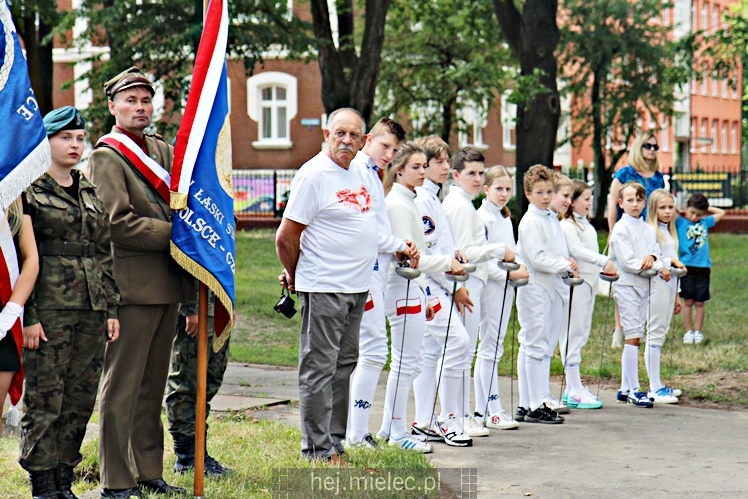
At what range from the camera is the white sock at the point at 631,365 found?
9.97m

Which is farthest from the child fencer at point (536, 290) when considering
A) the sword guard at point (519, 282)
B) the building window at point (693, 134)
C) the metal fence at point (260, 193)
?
the building window at point (693, 134)

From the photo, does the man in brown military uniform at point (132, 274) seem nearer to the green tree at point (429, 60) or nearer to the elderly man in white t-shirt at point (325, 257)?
the elderly man in white t-shirt at point (325, 257)

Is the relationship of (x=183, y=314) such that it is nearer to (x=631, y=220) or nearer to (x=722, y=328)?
(x=631, y=220)

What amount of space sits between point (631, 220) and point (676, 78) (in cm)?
1890

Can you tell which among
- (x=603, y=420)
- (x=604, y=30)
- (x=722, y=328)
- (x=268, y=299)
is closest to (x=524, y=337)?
(x=603, y=420)

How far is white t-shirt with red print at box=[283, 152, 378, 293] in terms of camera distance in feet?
22.3

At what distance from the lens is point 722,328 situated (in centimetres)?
1400

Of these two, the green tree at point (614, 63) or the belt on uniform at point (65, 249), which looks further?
the green tree at point (614, 63)

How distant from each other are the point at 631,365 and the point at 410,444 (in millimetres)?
2986

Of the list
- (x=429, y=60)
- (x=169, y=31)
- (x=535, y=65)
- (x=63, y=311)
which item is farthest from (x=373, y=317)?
(x=429, y=60)

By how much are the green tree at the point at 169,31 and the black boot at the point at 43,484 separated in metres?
15.9

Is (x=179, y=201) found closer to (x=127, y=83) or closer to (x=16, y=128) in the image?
(x=127, y=83)

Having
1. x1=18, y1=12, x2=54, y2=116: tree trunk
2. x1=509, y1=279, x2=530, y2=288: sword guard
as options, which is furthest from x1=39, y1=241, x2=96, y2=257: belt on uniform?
x1=18, y1=12, x2=54, y2=116: tree trunk

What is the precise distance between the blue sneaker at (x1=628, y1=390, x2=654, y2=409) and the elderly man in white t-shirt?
12.1ft
